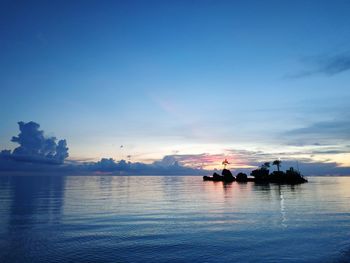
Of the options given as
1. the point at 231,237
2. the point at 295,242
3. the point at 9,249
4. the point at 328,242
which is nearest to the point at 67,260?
the point at 9,249

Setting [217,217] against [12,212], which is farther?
[12,212]

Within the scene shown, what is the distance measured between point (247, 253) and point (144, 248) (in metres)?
11.0

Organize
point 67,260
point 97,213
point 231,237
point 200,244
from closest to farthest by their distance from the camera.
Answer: point 67,260 → point 200,244 → point 231,237 → point 97,213

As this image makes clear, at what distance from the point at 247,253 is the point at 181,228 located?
49.7 ft

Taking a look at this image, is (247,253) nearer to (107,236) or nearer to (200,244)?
(200,244)

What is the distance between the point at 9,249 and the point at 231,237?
25606 millimetres

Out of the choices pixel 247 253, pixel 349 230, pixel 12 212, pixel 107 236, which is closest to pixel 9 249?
pixel 107 236

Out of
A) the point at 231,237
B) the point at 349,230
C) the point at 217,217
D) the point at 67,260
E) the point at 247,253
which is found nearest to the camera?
the point at 67,260

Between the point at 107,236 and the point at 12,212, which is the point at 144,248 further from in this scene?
the point at 12,212

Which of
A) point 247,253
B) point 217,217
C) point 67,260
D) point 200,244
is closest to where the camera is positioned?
point 67,260

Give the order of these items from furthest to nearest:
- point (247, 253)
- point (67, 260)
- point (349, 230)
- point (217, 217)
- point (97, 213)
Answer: point (97, 213) → point (217, 217) → point (349, 230) → point (247, 253) → point (67, 260)

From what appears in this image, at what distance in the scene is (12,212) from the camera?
62.3m

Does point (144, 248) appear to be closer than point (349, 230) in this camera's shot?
Yes

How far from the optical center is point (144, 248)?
33906 mm
